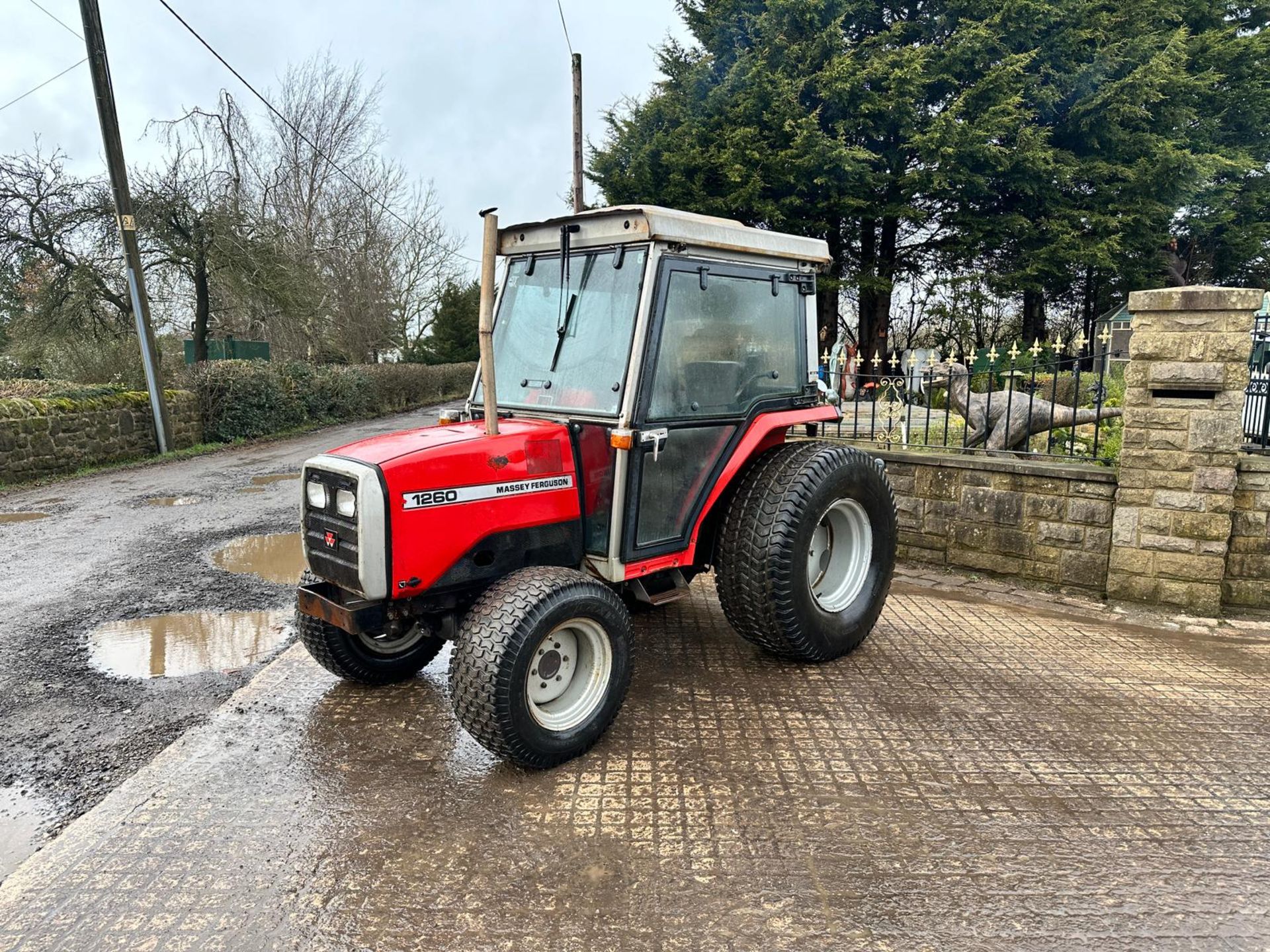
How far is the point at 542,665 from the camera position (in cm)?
306

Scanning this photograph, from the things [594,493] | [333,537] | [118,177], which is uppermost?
[118,177]

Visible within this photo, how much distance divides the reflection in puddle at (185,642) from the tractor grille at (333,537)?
66.4 inches

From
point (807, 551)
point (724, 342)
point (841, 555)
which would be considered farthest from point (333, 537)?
point (841, 555)

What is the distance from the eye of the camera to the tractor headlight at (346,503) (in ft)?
9.41

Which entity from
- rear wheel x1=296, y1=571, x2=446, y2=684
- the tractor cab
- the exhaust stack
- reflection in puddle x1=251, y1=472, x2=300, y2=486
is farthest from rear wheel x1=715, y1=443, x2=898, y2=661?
reflection in puddle x1=251, y1=472, x2=300, y2=486

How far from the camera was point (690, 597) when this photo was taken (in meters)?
5.22

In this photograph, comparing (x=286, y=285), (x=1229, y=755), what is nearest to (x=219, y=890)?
(x=1229, y=755)

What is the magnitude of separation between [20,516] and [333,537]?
7.46m

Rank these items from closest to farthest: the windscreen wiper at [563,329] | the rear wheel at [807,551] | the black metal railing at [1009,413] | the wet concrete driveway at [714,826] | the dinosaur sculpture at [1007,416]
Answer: the wet concrete driveway at [714,826], the windscreen wiper at [563,329], the rear wheel at [807,551], the black metal railing at [1009,413], the dinosaur sculpture at [1007,416]

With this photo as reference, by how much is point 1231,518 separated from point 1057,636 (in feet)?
4.76

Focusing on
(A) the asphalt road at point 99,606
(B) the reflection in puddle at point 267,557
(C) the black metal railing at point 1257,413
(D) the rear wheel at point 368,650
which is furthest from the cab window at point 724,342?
(B) the reflection in puddle at point 267,557

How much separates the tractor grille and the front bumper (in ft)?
0.30

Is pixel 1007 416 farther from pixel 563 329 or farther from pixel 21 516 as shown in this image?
pixel 21 516

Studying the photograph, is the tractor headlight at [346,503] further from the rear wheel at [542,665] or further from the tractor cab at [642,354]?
the tractor cab at [642,354]
